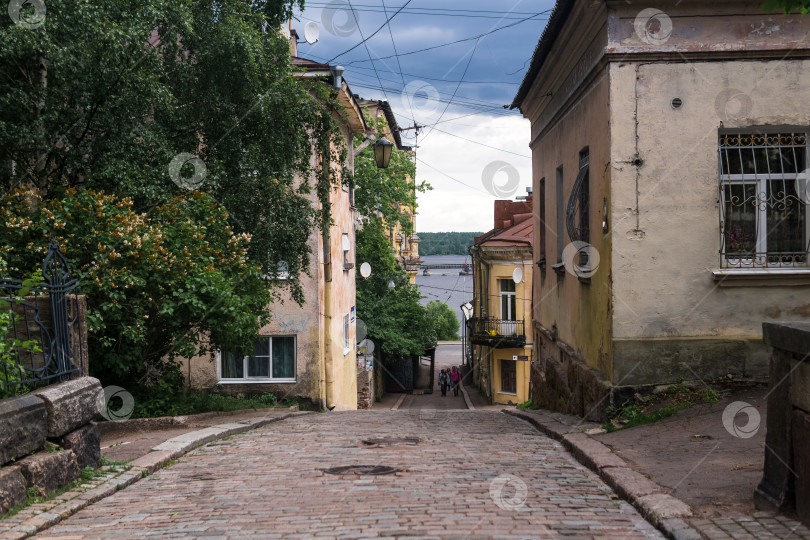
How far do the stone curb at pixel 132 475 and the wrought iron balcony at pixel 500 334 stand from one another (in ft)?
79.1

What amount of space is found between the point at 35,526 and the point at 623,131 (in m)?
7.44

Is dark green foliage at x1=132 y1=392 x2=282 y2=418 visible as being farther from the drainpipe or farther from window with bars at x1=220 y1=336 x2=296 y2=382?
the drainpipe

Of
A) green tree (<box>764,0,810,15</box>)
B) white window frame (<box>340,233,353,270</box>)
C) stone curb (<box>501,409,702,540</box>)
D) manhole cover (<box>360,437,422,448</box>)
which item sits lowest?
manhole cover (<box>360,437,422,448</box>)

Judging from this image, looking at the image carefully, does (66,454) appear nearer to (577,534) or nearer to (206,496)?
(206,496)

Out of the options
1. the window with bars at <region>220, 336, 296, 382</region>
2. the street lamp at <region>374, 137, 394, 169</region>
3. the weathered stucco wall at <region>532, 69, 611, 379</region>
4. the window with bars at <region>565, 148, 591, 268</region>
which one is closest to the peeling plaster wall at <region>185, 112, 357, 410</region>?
the window with bars at <region>220, 336, 296, 382</region>

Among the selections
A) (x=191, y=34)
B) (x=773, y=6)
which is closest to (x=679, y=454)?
(x=773, y=6)

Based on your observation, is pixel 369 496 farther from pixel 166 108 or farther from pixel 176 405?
pixel 176 405

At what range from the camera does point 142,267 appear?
10.8 meters

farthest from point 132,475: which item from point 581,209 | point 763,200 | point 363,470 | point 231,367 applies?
point 231,367

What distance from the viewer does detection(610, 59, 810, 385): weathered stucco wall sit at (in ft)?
30.8

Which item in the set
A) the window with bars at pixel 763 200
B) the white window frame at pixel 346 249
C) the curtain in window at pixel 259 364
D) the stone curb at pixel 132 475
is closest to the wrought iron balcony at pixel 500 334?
the white window frame at pixel 346 249

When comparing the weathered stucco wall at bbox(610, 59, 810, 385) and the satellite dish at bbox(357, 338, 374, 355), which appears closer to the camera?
the weathered stucco wall at bbox(610, 59, 810, 385)

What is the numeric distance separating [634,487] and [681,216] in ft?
14.6

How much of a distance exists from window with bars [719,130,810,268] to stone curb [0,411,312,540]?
22.0 feet
